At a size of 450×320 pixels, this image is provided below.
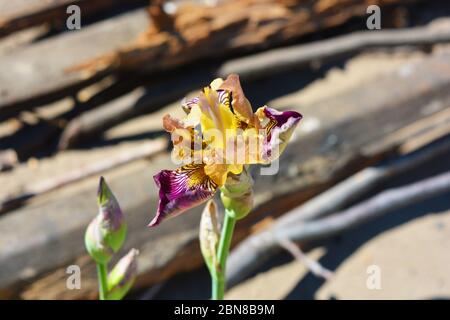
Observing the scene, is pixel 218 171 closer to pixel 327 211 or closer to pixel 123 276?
pixel 123 276

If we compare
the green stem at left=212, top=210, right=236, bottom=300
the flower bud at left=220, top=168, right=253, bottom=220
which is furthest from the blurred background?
the flower bud at left=220, top=168, right=253, bottom=220

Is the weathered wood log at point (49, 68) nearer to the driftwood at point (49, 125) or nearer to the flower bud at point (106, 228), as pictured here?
the driftwood at point (49, 125)

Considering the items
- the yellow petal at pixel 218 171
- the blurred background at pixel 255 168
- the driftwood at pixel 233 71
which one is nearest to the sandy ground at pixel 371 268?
the blurred background at pixel 255 168

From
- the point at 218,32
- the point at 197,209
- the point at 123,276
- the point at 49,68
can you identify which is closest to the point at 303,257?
the point at 197,209

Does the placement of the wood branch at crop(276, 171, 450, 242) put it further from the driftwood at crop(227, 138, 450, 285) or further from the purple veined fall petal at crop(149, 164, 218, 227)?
the purple veined fall petal at crop(149, 164, 218, 227)

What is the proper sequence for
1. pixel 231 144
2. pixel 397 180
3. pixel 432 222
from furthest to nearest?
pixel 397 180, pixel 432 222, pixel 231 144
